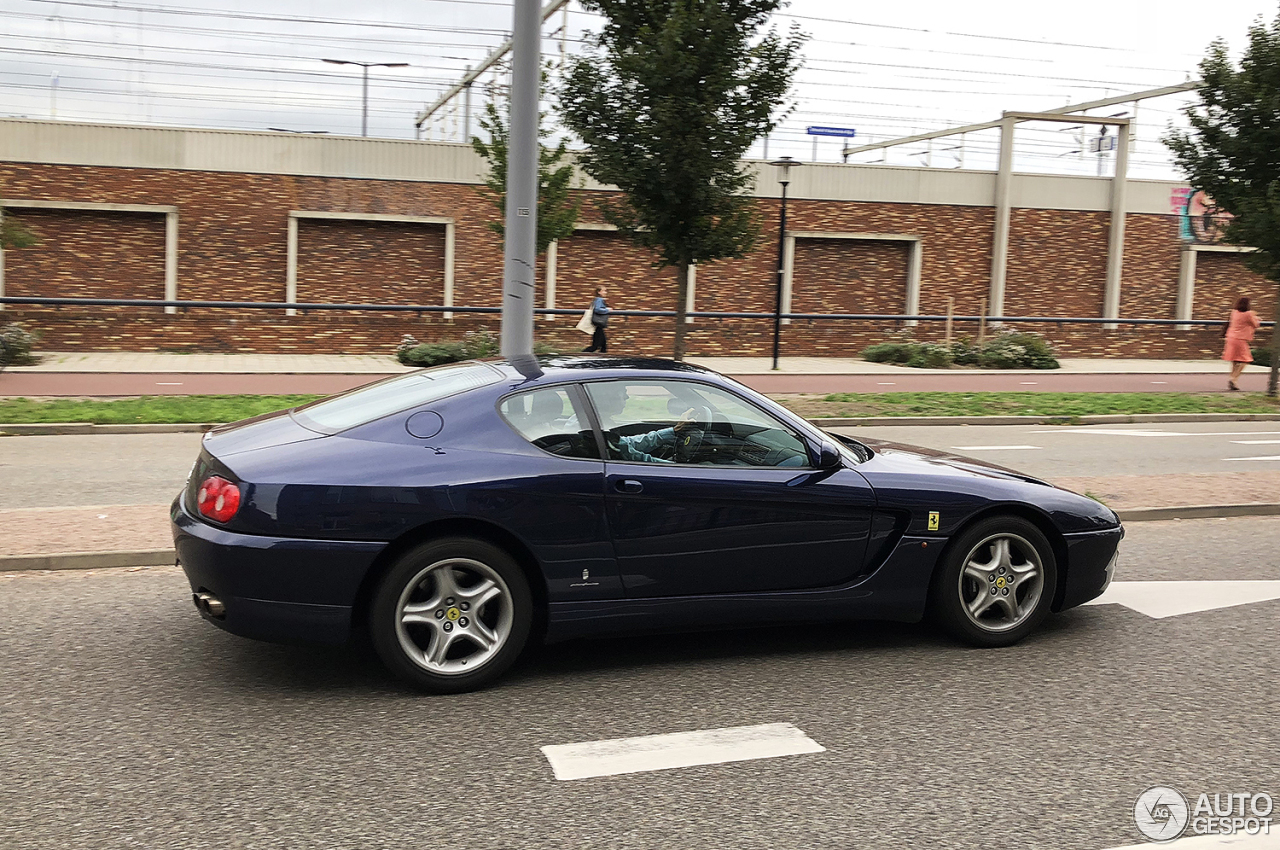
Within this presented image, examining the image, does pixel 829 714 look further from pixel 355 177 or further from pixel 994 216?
pixel 994 216

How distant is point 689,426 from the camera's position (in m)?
5.38

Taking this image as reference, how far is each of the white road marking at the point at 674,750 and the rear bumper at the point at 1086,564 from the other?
1925 millimetres

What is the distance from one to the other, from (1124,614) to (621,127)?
40.3 feet

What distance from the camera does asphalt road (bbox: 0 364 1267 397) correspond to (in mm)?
18406

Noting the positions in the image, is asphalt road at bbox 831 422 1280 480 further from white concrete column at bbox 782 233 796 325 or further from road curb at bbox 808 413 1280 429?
white concrete column at bbox 782 233 796 325

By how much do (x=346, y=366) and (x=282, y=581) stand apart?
19.5 meters

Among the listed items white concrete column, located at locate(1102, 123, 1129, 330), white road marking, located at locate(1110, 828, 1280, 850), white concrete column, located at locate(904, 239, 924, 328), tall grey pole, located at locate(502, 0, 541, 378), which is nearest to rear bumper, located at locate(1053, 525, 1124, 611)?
white road marking, located at locate(1110, 828, 1280, 850)

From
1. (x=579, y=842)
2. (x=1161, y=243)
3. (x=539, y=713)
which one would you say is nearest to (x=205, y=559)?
(x=539, y=713)

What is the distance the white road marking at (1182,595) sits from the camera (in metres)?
6.48

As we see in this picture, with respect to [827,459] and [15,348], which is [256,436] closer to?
[827,459]

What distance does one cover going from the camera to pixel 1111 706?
4.90 metres

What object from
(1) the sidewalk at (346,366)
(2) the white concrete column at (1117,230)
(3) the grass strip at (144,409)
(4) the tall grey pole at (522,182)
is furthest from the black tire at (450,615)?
(2) the white concrete column at (1117,230)

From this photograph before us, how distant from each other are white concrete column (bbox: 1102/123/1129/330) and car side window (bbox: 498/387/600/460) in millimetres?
32944

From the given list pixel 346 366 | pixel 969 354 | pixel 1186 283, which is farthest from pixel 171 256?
pixel 1186 283
